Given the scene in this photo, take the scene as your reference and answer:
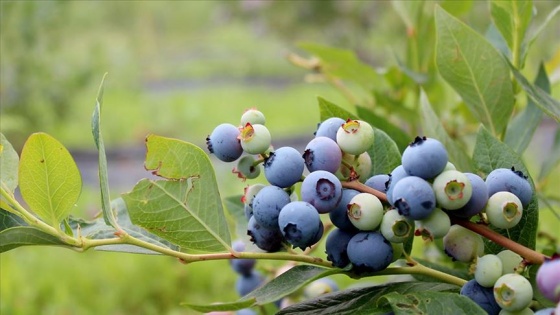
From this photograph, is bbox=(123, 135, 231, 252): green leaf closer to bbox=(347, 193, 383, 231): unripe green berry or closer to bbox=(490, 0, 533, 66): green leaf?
bbox=(347, 193, 383, 231): unripe green berry

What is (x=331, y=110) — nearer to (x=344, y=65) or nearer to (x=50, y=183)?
(x=50, y=183)

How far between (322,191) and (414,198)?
74 mm

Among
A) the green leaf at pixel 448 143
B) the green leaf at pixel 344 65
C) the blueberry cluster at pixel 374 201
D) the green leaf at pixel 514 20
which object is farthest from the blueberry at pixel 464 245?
the green leaf at pixel 344 65

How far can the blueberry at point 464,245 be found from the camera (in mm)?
572

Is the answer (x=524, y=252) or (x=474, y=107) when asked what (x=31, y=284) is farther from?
(x=524, y=252)

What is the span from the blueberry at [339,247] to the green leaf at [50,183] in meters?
0.23

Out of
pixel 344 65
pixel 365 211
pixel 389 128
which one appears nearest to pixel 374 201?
pixel 365 211

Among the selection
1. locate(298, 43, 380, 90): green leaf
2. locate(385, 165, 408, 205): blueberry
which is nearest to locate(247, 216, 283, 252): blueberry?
locate(385, 165, 408, 205): blueberry

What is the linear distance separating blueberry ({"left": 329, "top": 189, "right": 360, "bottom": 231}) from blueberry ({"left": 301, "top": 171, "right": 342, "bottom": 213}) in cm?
2

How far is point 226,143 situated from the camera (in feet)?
1.99

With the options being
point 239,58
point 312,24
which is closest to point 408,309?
point 312,24

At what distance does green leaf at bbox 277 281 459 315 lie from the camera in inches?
24.4

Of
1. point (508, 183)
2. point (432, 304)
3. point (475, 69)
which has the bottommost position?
point (432, 304)

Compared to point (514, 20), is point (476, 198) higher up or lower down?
lower down
